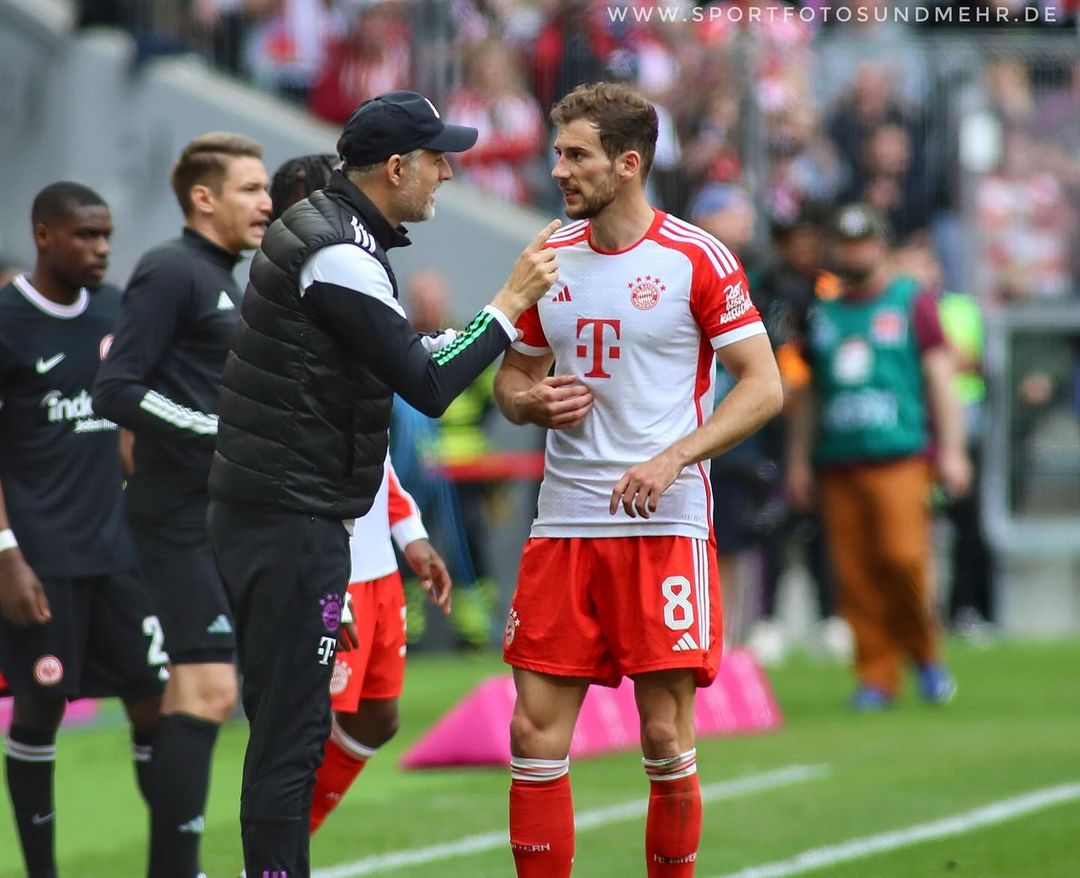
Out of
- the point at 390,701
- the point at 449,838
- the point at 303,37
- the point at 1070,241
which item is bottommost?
the point at 449,838

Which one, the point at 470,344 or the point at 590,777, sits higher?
the point at 470,344

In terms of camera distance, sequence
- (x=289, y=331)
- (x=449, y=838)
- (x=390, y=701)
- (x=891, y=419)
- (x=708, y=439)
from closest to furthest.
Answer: (x=289, y=331) < (x=708, y=439) < (x=390, y=701) < (x=449, y=838) < (x=891, y=419)

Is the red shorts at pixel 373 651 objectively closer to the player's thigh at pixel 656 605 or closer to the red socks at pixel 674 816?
the player's thigh at pixel 656 605

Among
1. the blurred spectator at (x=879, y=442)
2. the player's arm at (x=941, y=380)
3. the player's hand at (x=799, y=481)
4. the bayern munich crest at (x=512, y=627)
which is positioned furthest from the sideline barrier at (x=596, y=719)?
the bayern munich crest at (x=512, y=627)

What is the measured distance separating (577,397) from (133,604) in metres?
1.98

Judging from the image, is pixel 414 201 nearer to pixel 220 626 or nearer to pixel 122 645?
pixel 220 626

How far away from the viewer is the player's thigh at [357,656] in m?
6.47

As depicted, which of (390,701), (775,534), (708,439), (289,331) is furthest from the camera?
(775,534)

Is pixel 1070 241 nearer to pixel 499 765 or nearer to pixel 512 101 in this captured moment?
pixel 512 101

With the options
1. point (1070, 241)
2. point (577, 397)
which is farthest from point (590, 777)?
point (1070, 241)

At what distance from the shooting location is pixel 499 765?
390 inches

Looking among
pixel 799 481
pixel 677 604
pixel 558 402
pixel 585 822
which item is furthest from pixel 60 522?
pixel 799 481

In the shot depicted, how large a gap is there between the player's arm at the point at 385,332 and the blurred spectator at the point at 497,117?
34.0ft

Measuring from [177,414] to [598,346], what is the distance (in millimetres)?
1356
